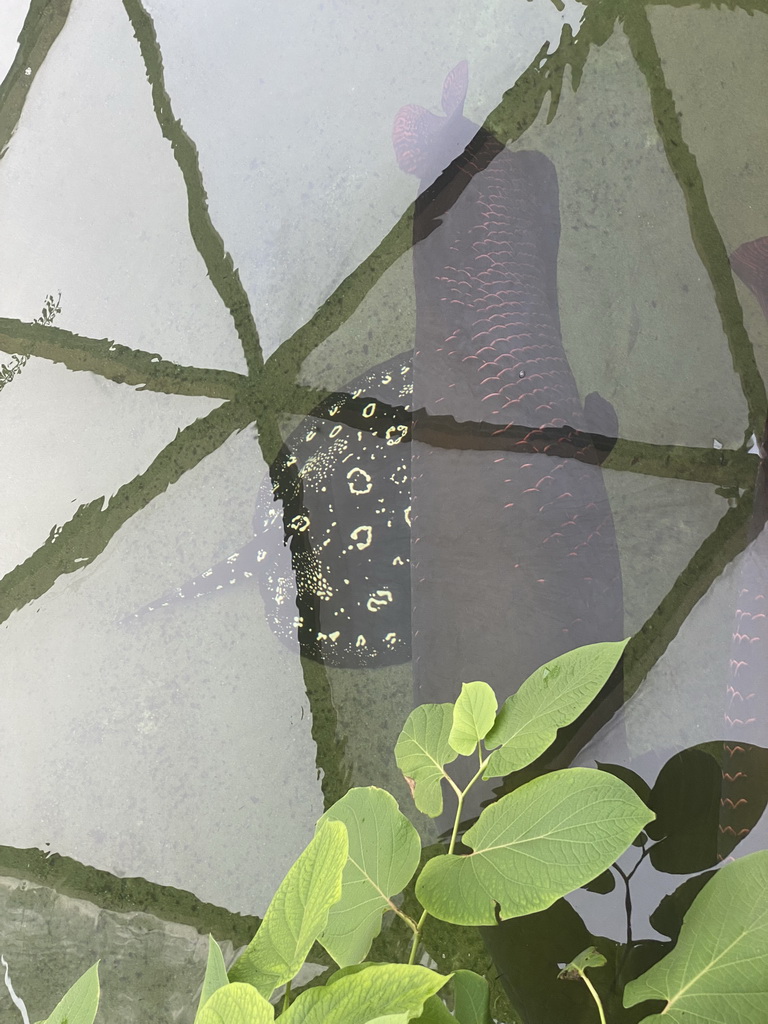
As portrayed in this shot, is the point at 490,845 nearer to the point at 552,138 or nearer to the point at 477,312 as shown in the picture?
the point at 477,312

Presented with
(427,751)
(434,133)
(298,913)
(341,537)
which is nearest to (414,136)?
(434,133)

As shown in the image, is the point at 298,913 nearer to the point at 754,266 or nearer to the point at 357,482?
the point at 357,482

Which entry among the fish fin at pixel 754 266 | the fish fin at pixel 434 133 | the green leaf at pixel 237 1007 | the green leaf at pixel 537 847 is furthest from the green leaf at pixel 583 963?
the fish fin at pixel 434 133

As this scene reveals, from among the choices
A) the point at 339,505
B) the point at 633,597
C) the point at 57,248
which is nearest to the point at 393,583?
the point at 339,505

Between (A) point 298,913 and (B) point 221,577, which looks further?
(B) point 221,577

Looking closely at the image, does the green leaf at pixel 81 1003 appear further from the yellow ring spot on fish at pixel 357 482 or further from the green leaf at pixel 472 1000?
the yellow ring spot on fish at pixel 357 482

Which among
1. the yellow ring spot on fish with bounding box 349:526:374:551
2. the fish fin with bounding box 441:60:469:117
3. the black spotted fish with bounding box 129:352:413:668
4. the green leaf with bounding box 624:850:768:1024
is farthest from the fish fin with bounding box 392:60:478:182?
the green leaf with bounding box 624:850:768:1024

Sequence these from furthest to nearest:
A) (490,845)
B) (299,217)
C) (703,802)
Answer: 1. (299,217)
2. (703,802)
3. (490,845)
